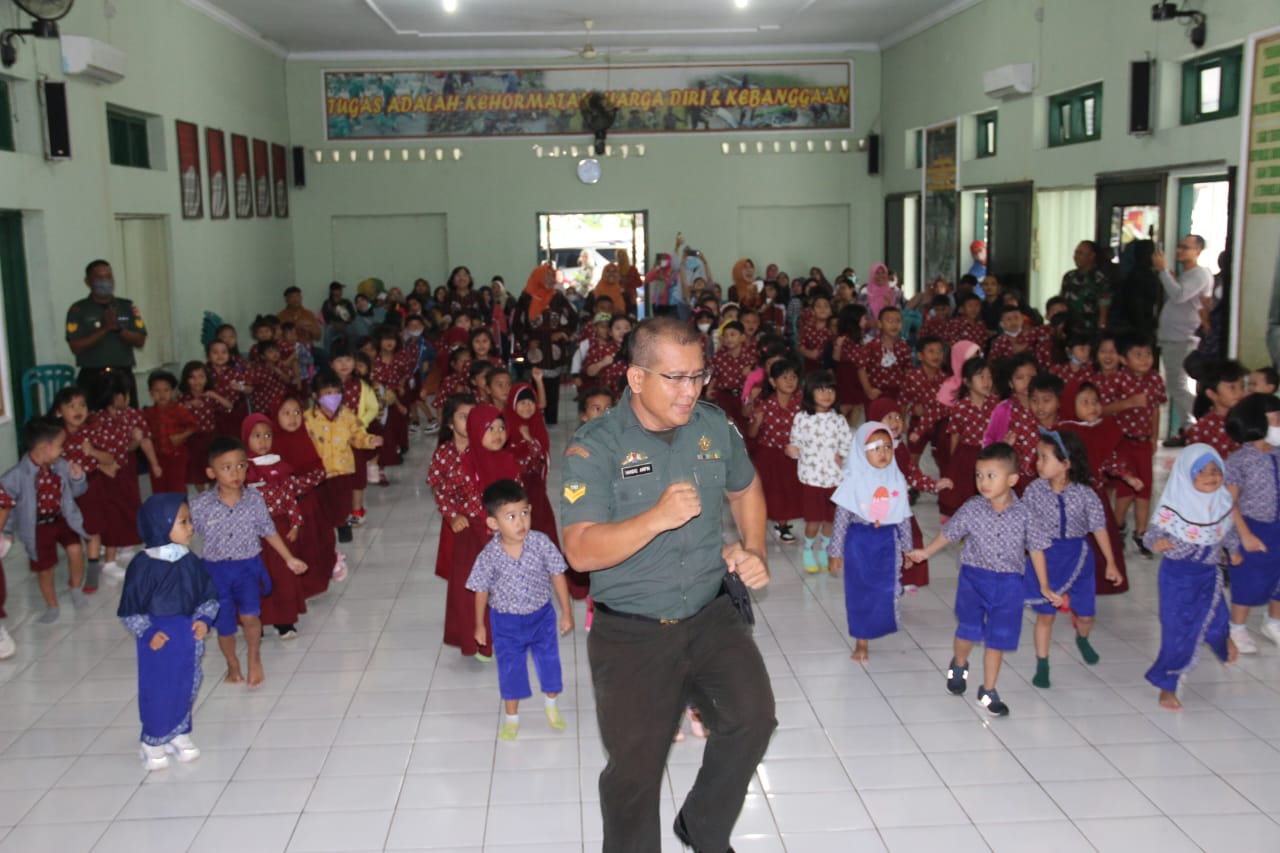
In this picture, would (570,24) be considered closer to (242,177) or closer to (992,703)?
(242,177)

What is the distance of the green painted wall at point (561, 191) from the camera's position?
18594mm

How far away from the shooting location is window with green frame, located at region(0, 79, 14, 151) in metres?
9.31

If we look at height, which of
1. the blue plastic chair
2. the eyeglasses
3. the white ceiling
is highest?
the white ceiling

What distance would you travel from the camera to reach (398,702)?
550 cm

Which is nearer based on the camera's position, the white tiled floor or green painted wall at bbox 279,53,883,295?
the white tiled floor

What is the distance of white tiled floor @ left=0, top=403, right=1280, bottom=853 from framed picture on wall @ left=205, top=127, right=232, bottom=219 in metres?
8.77

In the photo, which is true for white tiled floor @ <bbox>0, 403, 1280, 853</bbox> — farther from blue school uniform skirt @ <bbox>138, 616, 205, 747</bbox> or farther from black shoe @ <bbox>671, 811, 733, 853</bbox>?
black shoe @ <bbox>671, 811, 733, 853</bbox>

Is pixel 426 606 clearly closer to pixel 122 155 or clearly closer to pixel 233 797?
pixel 233 797

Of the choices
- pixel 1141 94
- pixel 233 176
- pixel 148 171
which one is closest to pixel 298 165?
pixel 233 176

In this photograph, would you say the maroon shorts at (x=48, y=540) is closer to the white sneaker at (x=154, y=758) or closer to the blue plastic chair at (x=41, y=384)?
the white sneaker at (x=154, y=758)

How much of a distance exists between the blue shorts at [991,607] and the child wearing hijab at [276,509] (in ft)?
10.8

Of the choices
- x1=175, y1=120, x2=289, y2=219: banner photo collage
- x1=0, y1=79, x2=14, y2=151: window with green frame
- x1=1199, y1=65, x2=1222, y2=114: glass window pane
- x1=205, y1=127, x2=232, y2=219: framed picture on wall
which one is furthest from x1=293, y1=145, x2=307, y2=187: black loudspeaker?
x1=1199, y1=65, x2=1222, y2=114: glass window pane

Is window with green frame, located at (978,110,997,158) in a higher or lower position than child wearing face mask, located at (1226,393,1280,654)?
higher

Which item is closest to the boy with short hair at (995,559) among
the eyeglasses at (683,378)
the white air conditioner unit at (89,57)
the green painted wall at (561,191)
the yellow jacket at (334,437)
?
the eyeglasses at (683,378)
